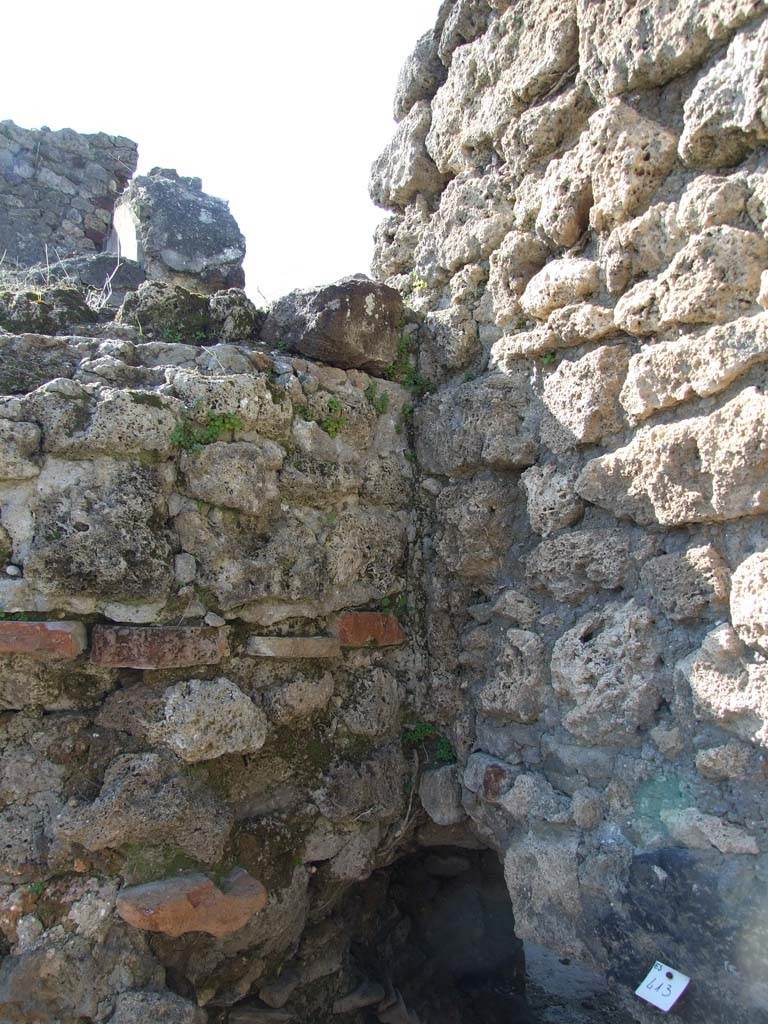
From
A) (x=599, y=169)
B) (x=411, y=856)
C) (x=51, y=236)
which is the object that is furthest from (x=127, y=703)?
(x=51, y=236)

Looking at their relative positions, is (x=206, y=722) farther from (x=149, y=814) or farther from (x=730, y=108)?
(x=730, y=108)

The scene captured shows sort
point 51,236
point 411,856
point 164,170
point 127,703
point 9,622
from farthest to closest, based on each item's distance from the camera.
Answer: point 51,236 < point 164,170 < point 411,856 < point 127,703 < point 9,622

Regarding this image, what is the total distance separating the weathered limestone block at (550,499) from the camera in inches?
92.8

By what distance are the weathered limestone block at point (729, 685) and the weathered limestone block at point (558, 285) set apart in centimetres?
104

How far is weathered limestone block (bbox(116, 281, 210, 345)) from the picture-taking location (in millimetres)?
2725

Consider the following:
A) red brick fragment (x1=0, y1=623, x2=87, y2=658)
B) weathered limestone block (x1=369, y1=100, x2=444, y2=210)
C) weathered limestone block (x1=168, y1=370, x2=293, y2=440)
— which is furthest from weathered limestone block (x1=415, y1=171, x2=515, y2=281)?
red brick fragment (x1=0, y1=623, x2=87, y2=658)

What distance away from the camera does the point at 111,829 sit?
2113 millimetres

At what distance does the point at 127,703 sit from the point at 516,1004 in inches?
87.9

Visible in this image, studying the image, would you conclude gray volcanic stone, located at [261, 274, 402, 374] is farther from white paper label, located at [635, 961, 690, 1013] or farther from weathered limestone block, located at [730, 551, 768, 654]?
white paper label, located at [635, 961, 690, 1013]

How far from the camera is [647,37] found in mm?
2131

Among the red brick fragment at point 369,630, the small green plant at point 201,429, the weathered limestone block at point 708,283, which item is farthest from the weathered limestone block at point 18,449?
the weathered limestone block at point 708,283

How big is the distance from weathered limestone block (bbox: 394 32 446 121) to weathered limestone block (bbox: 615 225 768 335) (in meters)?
1.56

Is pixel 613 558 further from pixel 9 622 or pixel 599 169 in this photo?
pixel 9 622

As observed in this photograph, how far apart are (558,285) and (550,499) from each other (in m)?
0.63
